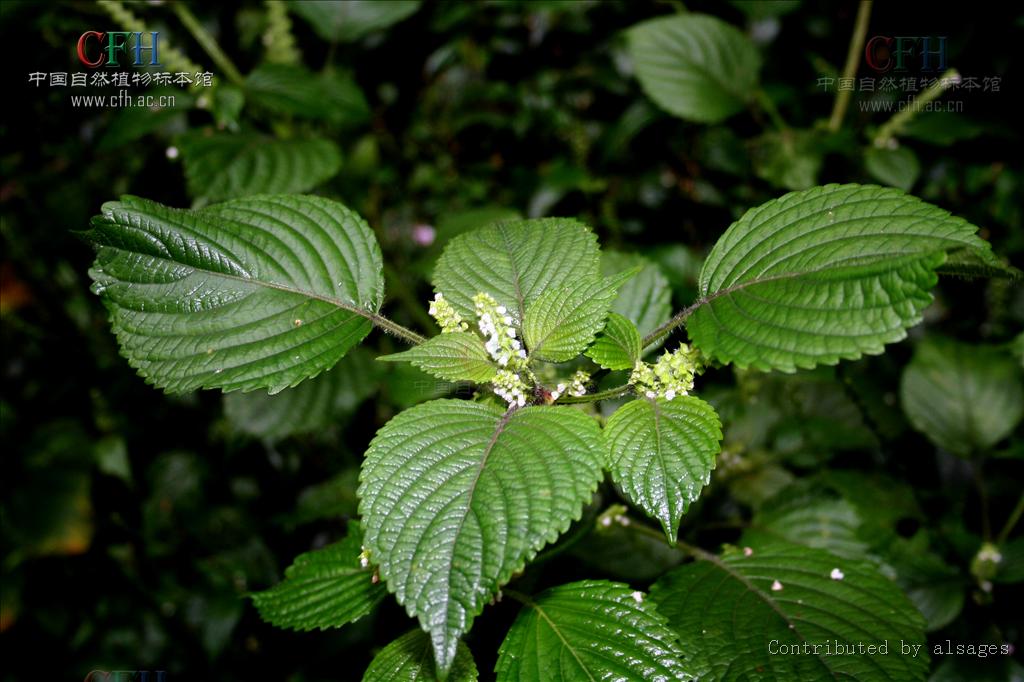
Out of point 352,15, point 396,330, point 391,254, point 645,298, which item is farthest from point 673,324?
point 391,254

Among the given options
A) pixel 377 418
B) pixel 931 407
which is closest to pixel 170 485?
pixel 377 418

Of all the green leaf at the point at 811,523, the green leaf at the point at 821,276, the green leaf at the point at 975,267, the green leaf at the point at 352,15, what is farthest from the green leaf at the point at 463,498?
the green leaf at the point at 352,15

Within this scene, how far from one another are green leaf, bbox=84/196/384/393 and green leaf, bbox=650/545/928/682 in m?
0.71

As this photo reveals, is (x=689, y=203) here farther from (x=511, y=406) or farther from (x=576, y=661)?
(x=576, y=661)

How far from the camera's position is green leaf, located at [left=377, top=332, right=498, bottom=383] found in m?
0.98

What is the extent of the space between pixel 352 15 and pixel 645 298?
1.36m

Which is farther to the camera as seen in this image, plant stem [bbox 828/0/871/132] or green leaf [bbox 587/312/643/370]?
plant stem [bbox 828/0/871/132]

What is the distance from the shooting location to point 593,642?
1.00 meters

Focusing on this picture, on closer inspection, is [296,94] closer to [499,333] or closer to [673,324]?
[499,333]

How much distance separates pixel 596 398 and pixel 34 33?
7.78 feet

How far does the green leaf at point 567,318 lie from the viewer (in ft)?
3.26

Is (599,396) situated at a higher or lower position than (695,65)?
lower

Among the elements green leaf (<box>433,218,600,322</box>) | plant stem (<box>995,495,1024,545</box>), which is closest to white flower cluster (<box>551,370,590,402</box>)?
green leaf (<box>433,218,600,322</box>)

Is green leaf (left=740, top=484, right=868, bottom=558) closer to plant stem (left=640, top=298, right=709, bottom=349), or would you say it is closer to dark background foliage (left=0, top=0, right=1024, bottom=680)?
dark background foliage (left=0, top=0, right=1024, bottom=680)
